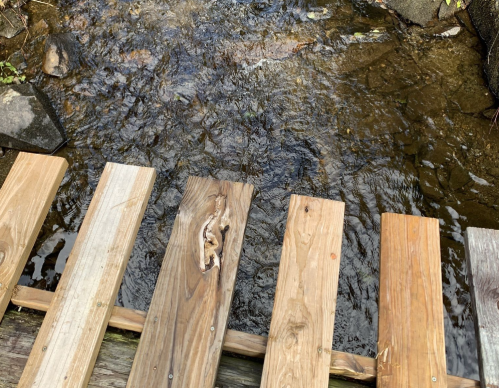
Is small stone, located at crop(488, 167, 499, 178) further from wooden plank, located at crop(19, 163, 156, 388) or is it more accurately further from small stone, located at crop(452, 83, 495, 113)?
wooden plank, located at crop(19, 163, 156, 388)

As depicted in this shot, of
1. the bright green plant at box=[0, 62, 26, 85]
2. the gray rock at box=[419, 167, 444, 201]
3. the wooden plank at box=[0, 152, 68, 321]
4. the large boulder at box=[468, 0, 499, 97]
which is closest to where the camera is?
the wooden plank at box=[0, 152, 68, 321]

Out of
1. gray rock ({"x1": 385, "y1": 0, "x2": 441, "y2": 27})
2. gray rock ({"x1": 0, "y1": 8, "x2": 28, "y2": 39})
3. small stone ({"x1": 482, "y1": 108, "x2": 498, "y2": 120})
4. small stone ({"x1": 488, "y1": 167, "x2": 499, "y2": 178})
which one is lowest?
small stone ({"x1": 488, "y1": 167, "x2": 499, "y2": 178})

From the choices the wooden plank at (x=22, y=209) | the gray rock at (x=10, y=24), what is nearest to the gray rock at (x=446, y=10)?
the wooden plank at (x=22, y=209)

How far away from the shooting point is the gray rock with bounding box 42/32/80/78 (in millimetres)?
4504

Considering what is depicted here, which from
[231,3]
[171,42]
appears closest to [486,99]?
[231,3]

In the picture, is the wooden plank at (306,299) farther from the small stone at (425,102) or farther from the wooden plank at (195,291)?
the small stone at (425,102)

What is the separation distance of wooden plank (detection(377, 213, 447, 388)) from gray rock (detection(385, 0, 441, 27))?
376cm

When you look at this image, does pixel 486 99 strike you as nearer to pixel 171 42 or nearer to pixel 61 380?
pixel 171 42

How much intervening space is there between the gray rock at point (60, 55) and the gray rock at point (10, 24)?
1.72 feet

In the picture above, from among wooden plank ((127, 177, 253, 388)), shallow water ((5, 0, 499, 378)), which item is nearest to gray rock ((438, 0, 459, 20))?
shallow water ((5, 0, 499, 378))

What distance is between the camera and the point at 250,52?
15.1 ft

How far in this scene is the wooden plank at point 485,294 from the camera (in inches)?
69.8

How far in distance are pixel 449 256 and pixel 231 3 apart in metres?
3.77

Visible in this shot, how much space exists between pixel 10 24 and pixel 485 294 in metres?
5.48
